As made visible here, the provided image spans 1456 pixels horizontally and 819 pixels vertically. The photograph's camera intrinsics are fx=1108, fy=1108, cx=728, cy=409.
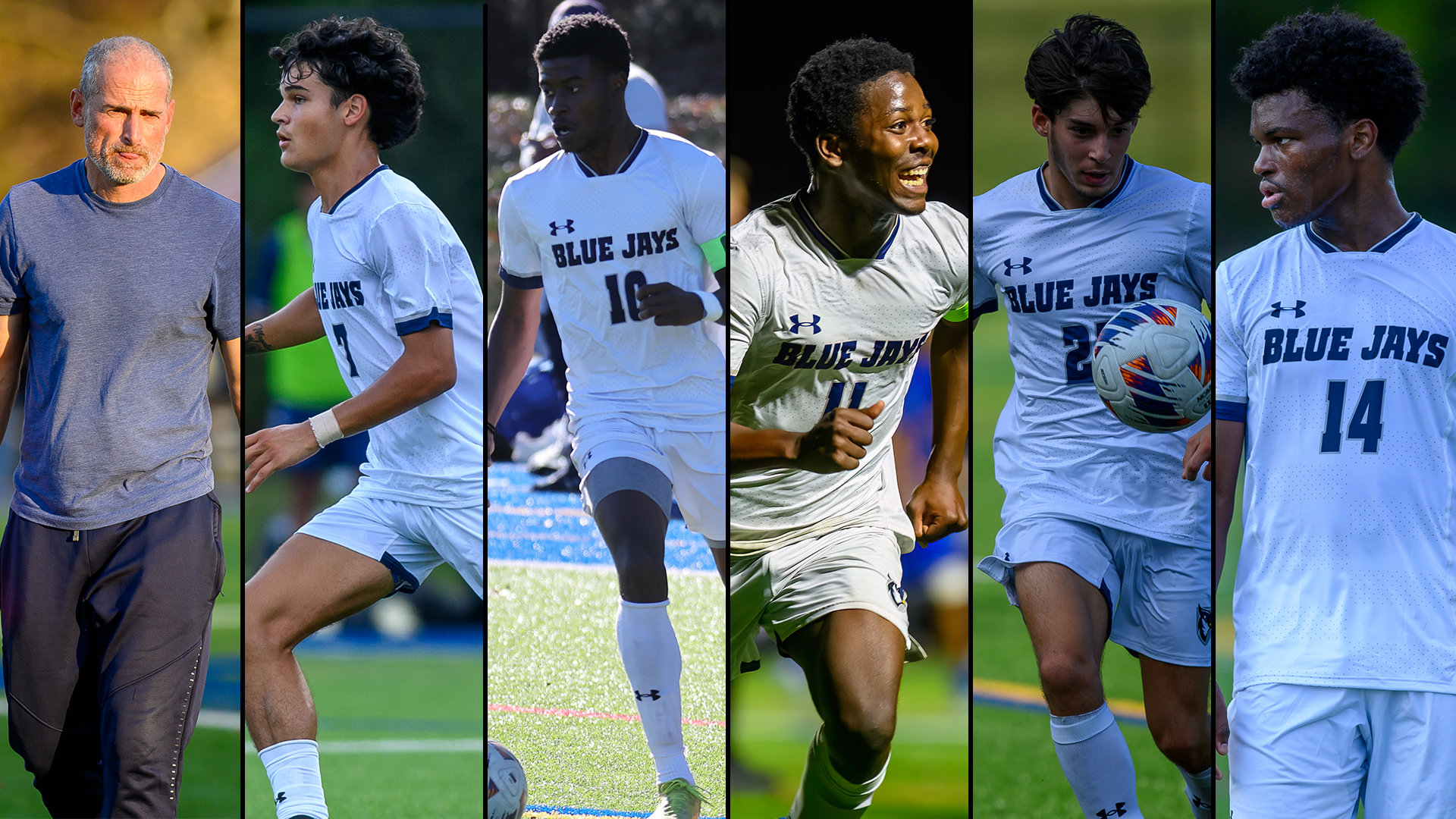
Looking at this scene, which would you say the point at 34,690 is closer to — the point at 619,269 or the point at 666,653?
the point at 666,653

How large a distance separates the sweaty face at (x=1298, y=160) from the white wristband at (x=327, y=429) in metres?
3.09

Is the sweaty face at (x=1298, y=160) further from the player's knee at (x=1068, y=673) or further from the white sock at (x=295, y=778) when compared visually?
the white sock at (x=295, y=778)

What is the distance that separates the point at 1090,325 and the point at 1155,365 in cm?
24

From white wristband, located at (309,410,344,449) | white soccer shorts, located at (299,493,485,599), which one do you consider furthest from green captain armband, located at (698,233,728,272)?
white wristband, located at (309,410,344,449)

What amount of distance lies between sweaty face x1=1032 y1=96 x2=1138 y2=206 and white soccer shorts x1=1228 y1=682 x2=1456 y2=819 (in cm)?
163

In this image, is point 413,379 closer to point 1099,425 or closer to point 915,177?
point 915,177

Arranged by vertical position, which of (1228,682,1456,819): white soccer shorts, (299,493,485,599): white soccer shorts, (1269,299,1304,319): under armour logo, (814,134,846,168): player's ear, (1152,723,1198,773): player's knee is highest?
(814,134,846,168): player's ear

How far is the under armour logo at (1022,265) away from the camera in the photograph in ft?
11.8

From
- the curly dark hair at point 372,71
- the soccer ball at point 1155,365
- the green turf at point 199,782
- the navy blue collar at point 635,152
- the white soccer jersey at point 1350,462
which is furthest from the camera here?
the green turf at point 199,782

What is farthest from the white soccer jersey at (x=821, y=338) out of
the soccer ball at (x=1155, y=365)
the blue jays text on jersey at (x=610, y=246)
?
the soccer ball at (x=1155, y=365)

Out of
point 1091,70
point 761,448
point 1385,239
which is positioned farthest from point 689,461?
point 1385,239

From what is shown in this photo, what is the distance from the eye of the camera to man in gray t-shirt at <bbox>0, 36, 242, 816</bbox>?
11.8 feet

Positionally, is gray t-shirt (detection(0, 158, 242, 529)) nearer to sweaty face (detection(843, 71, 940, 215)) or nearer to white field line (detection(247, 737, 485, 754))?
white field line (detection(247, 737, 485, 754))

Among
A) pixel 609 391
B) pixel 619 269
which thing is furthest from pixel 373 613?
pixel 619 269
